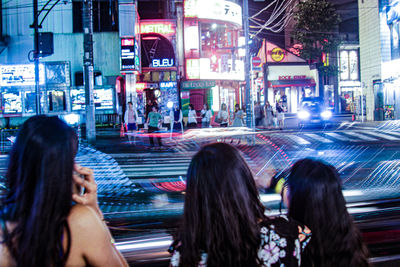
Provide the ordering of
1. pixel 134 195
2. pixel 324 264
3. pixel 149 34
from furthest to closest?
pixel 149 34
pixel 134 195
pixel 324 264

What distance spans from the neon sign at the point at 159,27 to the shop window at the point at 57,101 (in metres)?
8.49

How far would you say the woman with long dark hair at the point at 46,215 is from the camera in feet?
5.61

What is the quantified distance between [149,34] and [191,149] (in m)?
18.1

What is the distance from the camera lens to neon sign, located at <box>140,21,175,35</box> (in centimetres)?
3167

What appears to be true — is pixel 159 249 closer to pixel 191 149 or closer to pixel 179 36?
pixel 191 149

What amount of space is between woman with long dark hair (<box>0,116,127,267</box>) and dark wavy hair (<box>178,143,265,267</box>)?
0.43 meters

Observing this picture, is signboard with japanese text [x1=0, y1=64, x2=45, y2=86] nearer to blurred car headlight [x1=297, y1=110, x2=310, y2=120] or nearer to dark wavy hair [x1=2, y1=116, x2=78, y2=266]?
blurred car headlight [x1=297, y1=110, x2=310, y2=120]

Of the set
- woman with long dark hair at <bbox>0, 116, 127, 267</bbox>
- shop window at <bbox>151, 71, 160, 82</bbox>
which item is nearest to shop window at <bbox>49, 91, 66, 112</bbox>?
shop window at <bbox>151, 71, 160, 82</bbox>

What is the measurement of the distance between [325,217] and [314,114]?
2475 centimetres

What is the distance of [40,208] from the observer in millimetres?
1710

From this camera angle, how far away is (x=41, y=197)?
1.71m

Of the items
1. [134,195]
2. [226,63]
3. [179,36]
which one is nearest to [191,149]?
[134,195]

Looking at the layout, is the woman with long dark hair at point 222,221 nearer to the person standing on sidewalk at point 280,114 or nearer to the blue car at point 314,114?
the person standing on sidewalk at point 280,114

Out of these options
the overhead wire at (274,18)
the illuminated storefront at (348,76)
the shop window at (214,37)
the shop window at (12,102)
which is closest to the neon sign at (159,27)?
the shop window at (214,37)
